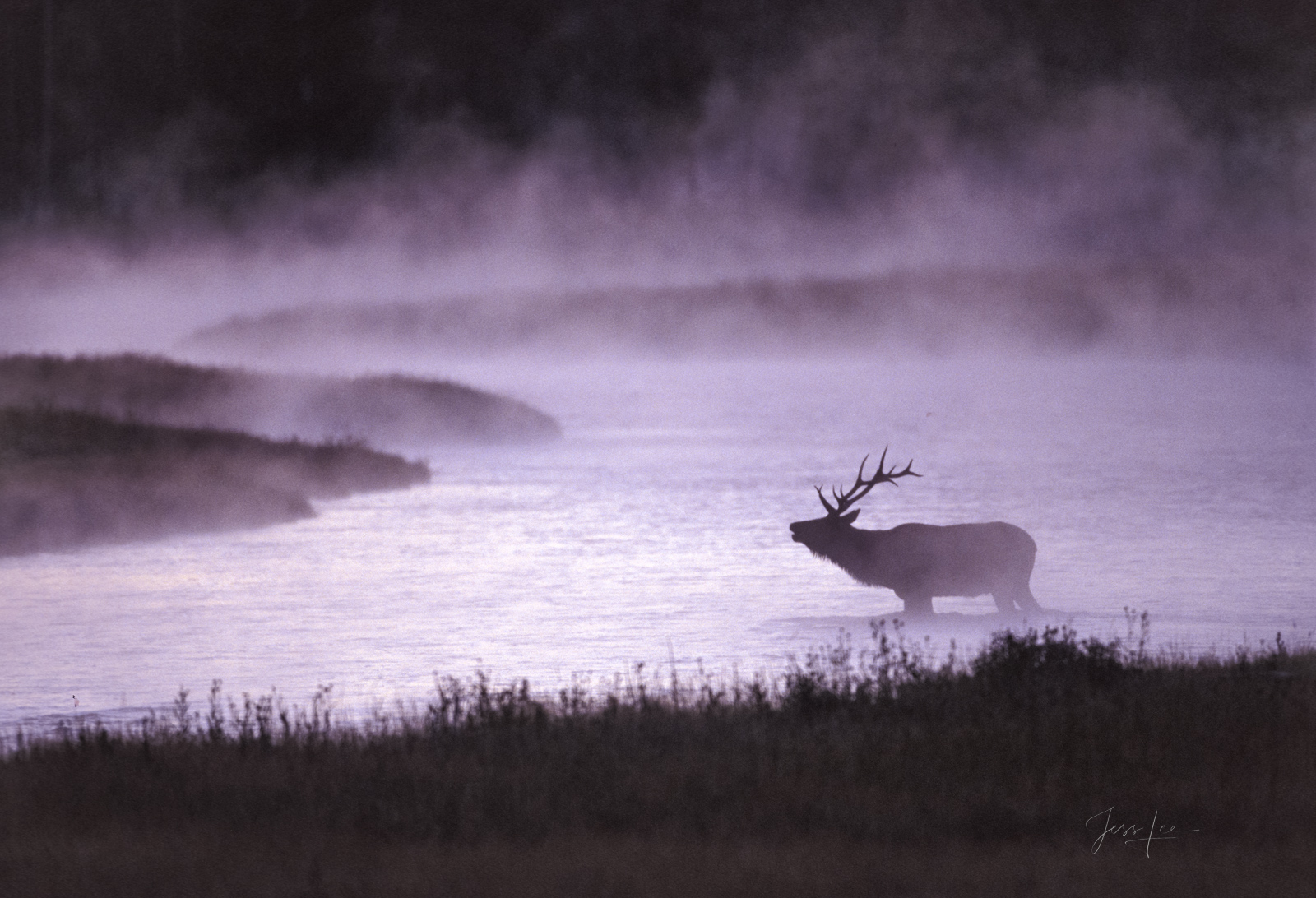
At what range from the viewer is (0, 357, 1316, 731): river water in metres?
17.1

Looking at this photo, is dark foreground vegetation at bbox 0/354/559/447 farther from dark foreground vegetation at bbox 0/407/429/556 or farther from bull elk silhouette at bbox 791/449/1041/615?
bull elk silhouette at bbox 791/449/1041/615

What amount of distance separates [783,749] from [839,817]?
157cm

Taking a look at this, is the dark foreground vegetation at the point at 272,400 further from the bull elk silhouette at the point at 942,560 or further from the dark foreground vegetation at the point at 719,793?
the dark foreground vegetation at the point at 719,793

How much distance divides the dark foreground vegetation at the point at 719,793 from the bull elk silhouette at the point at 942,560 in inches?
236

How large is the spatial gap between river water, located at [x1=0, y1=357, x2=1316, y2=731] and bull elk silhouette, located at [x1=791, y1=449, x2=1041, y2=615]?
2.38ft

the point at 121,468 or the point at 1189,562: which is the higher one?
the point at 121,468

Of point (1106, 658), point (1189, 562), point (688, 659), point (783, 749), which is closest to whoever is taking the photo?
point (783, 749)

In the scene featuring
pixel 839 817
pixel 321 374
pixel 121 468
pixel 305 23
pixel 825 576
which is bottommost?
pixel 839 817

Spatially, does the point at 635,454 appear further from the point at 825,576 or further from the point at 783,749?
the point at 783,749

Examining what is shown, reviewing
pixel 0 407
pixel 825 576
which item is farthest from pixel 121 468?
pixel 825 576

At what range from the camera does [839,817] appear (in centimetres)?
948

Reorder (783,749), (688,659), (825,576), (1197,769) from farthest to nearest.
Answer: (825,576) → (688,659) → (783,749) → (1197,769)

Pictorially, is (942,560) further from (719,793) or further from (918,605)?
(719,793)
